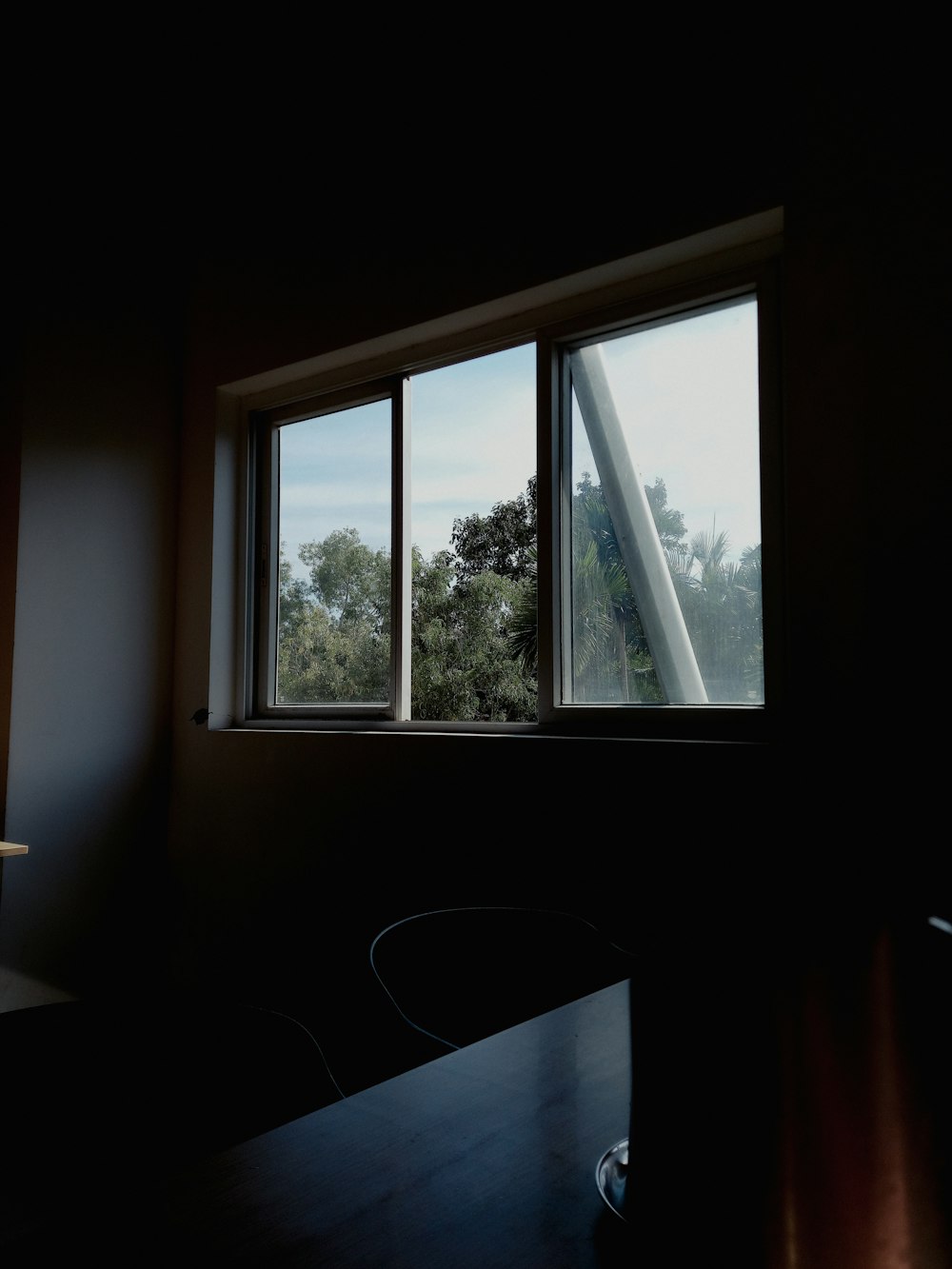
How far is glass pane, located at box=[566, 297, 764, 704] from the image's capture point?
2.31 meters

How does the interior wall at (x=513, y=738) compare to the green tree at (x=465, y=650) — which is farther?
the green tree at (x=465, y=650)

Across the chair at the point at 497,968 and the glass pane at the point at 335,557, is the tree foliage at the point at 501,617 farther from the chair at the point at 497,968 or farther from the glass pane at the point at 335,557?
the chair at the point at 497,968

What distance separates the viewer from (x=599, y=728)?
2.50 m

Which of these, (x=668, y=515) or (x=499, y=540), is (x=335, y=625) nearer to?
(x=499, y=540)

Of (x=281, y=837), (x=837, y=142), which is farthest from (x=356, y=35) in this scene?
(x=281, y=837)

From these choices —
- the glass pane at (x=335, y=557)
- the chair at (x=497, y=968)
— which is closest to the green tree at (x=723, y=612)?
the chair at (x=497, y=968)

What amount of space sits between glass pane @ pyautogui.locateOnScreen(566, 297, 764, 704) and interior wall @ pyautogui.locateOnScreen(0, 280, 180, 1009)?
176 centimetres

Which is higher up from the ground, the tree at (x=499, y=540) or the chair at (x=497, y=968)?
the tree at (x=499, y=540)

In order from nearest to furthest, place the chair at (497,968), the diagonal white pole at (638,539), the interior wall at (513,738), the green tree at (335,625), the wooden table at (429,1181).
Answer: the wooden table at (429,1181)
the chair at (497,968)
the interior wall at (513,738)
the diagonal white pole at (638,539)
the green tree at (335,625)

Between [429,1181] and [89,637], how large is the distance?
2.97 m

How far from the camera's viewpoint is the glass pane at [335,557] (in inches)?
126

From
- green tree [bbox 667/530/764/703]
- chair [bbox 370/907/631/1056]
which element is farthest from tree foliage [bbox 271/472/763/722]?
chair [bbox 370/907/631/1056]

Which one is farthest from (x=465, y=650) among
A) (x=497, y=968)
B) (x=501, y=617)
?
(x=497, y=968)

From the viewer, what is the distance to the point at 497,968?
1.91m
